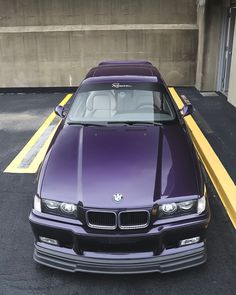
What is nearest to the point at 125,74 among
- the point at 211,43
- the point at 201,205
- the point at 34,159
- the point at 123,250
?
the point at 34,159

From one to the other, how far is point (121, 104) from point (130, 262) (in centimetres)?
239

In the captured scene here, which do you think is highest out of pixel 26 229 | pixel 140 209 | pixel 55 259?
pixel 140 209

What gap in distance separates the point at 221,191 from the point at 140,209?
88.4 inches

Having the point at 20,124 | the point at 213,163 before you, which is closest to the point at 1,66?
the point at 20,124

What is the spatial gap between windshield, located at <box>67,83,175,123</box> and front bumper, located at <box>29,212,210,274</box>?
1761mm

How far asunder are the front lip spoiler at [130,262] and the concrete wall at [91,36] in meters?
9.11

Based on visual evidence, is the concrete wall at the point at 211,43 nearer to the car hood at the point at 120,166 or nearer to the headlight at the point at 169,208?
the car hood at the point at 120,166

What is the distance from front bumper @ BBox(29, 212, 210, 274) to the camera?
10.6ft

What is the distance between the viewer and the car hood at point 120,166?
3.37m

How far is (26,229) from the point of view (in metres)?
4.44

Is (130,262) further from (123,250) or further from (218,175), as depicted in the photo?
(218,175)

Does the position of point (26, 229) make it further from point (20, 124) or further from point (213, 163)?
point (20, 124)

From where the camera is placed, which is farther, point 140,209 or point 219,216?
point 219,216

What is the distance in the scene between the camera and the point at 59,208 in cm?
340
